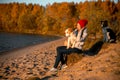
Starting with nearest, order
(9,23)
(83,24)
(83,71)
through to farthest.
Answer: (83,71) → (83,24) → (9,23)

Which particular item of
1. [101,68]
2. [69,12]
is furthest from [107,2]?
[101,68]

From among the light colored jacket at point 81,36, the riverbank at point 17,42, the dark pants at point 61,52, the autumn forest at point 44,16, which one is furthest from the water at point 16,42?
the autumn forest at point 44,16

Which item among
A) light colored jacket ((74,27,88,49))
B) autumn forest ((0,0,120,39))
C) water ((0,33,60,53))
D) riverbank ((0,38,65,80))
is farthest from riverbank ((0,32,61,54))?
autumn forest ((0,0,120,39))

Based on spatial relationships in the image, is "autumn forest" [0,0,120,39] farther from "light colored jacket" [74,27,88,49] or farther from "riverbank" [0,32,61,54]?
"light colored jacket" [74,27,88,49]

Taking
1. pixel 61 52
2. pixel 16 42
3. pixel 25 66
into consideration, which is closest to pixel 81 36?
pixel 61 52

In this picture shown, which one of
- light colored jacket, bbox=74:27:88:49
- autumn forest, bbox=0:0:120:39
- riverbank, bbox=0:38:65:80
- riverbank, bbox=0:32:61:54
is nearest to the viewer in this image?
light colored jacket, bbox=74:27:88:49

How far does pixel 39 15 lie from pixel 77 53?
89.1 m

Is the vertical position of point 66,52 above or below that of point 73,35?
below

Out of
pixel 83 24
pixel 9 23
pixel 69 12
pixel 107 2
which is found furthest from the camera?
pixel 9 23

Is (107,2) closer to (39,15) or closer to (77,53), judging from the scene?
(39,15)

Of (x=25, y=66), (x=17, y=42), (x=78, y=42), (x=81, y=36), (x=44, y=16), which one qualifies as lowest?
(x=17, y=42)

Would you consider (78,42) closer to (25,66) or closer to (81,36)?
(81,36)

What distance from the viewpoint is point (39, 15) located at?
98812 mm

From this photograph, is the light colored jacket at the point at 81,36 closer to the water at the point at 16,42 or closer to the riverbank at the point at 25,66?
the riverbank at the point at 25,66
